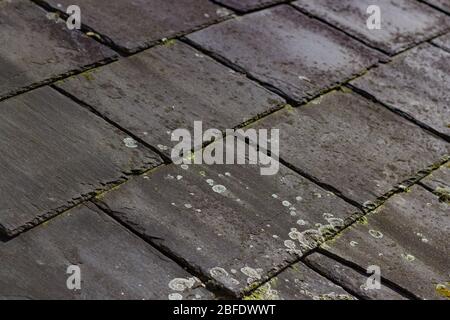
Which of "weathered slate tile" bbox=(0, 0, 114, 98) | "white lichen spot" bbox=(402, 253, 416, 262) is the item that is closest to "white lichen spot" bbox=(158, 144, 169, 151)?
"weathered slate tile" bbox=(0, 0, 114, 98)

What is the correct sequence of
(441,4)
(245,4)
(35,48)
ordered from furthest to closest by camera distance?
1. (441,4)
2. (245,4)
3. (35,48)

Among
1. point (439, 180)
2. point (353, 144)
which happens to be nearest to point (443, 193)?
point (439, 180)

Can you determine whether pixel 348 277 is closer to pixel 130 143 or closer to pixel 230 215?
pixel 230 215

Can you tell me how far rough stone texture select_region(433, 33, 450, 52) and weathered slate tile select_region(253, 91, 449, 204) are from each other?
699 mm

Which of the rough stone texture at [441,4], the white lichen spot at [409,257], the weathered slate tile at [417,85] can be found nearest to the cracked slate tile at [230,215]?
the white lichen spot at [409,257]

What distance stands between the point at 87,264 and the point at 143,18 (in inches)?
58.5

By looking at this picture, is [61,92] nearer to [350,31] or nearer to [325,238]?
[325,238]

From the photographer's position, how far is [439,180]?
9.92 feet

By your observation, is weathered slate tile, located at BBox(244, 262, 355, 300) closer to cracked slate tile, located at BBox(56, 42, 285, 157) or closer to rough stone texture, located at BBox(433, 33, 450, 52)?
cracked slate tile, located at BBox(56, 42, 285, 157)

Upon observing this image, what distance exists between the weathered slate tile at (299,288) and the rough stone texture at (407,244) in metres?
0.14
